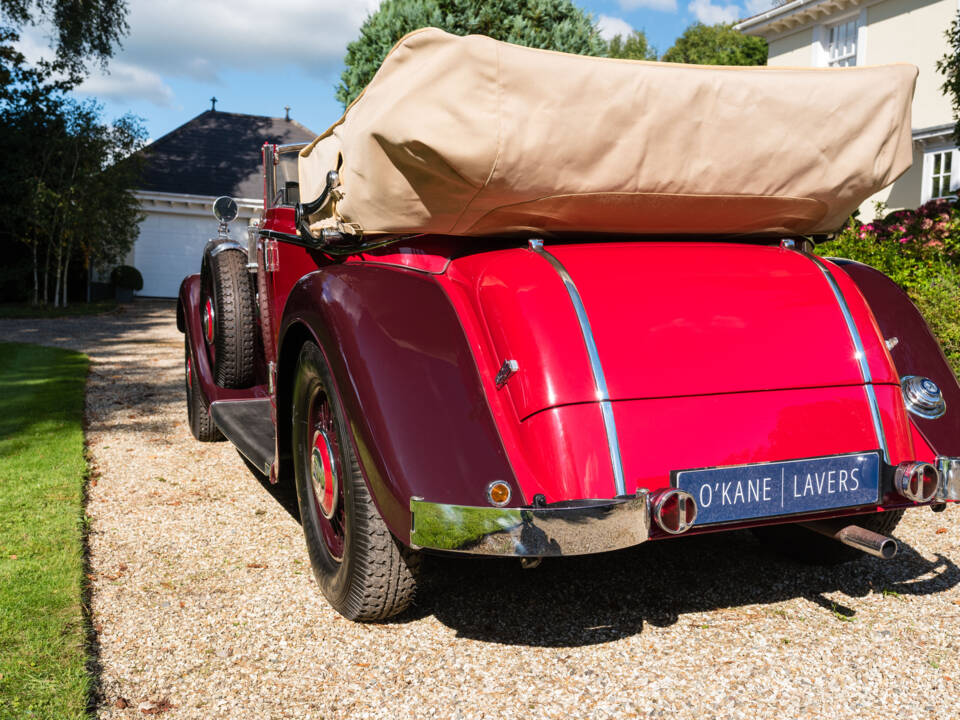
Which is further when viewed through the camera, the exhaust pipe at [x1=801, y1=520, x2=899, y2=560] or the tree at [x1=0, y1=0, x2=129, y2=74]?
the tree at [x1=0, y1=0, x2=129, y2=74]

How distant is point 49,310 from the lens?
18125 mm

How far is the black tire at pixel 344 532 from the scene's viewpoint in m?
2.64

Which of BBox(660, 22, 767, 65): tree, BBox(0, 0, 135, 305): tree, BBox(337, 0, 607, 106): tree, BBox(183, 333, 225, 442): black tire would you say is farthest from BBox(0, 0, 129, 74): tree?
BBox(660, 22, 767, 65): tree

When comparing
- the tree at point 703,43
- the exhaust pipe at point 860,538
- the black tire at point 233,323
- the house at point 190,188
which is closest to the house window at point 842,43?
the house at point 190,188

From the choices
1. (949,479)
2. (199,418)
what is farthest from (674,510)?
Result: (199,418)

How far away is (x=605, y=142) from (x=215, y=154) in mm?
24737

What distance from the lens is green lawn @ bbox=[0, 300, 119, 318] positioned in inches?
680

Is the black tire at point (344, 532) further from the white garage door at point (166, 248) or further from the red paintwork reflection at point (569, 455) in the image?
the white garage door at point (166, 248)

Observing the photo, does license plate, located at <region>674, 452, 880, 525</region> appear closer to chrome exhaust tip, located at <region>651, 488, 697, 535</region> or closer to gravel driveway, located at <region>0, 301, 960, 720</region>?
chrome exhaust tip, located at <region>651, 488, 697, 535</region>

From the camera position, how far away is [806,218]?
3.03m

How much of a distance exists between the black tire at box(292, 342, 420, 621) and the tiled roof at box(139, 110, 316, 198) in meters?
20.7

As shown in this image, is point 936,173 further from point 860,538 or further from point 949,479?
point 860,538

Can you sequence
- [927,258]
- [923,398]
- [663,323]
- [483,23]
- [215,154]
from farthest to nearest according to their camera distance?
[215,154] < [483,23] < [927,258] < [923,398] < [663,323]

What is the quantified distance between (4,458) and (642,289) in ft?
14.0
